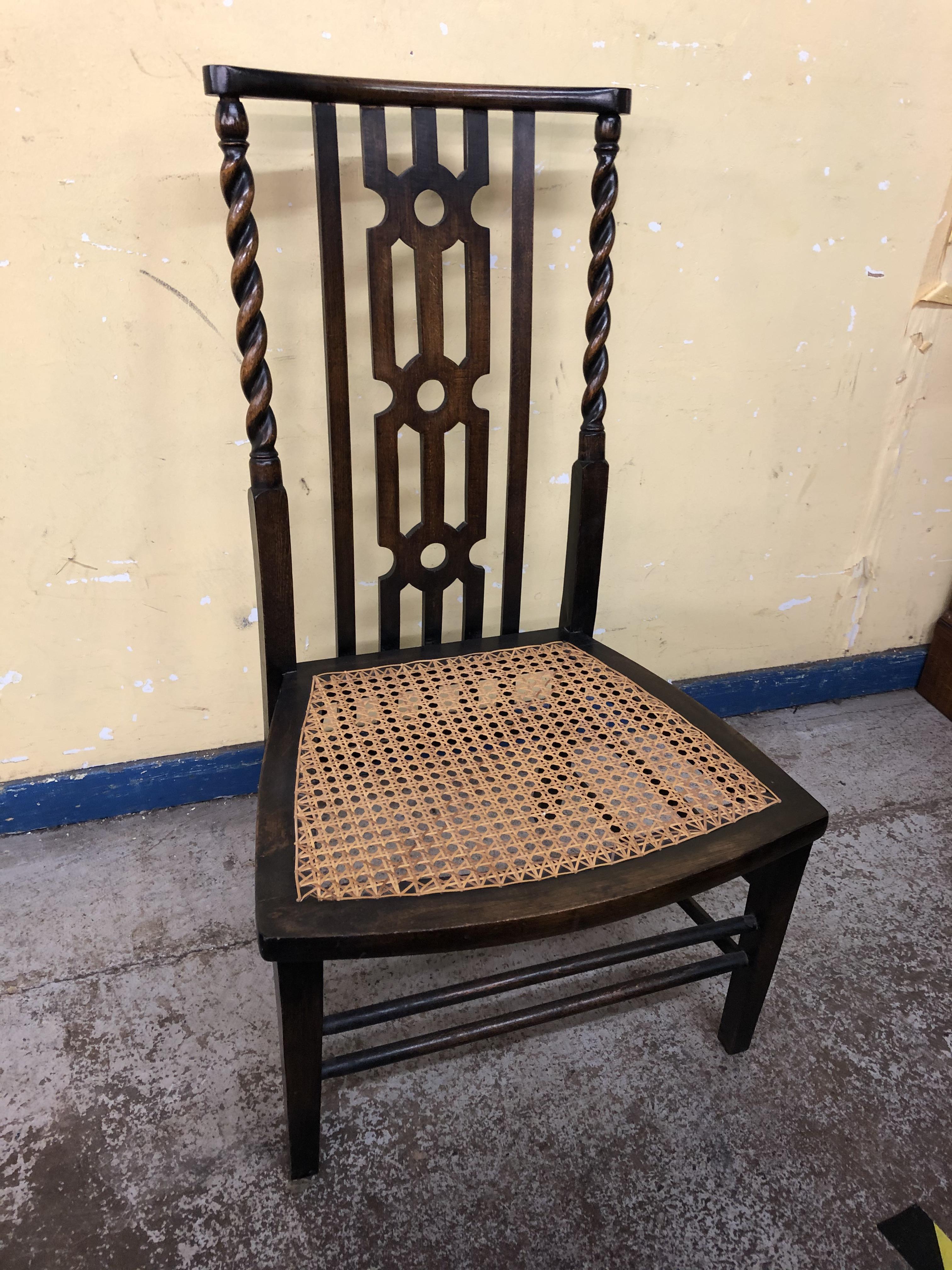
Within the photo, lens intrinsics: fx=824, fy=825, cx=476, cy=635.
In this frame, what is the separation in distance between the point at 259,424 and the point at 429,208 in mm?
556

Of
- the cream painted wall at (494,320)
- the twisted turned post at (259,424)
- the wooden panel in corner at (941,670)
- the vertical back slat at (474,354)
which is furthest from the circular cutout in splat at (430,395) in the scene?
the wooden panel in corner at (941,670)

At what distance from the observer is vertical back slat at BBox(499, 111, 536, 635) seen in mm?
1193

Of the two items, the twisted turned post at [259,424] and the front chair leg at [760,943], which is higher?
the twisted turned post at [259,424]

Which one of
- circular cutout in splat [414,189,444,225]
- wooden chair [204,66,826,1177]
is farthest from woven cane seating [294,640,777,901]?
circular cutout in splat [414,189,444,225]

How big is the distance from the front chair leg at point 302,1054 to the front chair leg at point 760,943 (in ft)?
1.91

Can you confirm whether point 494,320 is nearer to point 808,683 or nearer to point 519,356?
point 519,356

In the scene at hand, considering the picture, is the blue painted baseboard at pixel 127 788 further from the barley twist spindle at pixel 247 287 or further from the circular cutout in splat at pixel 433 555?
the barley twist spindle at pixel 247 287

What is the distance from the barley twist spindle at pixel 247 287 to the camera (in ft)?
3.34

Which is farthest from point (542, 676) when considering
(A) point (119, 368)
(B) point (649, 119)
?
(B) point (649, 119)

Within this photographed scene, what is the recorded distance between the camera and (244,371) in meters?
1.10

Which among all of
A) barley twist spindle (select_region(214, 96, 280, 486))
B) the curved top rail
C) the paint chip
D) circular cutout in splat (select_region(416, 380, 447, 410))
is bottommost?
the paint chip

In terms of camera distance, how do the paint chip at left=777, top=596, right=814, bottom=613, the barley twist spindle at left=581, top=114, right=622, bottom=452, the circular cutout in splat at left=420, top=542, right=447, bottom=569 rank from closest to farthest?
the barley twist spindle at left=581, top=114, right=622, bottom=452
the circular cutout in splat at left=420, top=542, right=447, bottom=569
the paint chip at left=777, top=596, right=814, bottom=613

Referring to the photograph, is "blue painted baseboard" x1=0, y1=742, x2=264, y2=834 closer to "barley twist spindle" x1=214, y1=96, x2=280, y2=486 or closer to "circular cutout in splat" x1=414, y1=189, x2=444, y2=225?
"barley twist spindle" x1=214, y1=96, x2=280, y2=486

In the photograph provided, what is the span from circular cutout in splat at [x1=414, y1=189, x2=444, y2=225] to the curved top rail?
19cm
